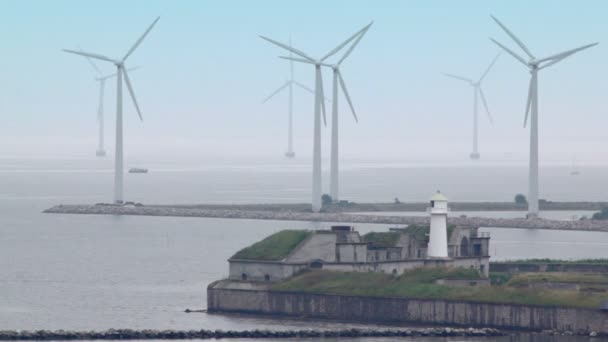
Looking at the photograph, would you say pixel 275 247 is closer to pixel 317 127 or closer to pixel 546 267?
pixel 546 267

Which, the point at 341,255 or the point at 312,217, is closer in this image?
the point at 341,255

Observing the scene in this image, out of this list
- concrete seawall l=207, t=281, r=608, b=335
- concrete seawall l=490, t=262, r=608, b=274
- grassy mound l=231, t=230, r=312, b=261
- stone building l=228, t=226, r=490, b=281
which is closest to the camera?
concrete seawall l=207, t=281, r=608, b=335

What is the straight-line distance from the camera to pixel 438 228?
278 ft

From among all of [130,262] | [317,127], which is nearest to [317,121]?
[317,127]

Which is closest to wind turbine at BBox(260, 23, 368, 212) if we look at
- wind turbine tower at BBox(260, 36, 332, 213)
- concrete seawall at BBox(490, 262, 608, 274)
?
wind turbine tower at BBox(260, 36, 332, 213)

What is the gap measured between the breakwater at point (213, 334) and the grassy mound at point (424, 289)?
7.21 feet

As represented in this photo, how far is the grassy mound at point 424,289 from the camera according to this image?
2847 inches

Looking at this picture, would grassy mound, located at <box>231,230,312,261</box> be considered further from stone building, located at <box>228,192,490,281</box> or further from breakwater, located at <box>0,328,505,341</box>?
breakwater, located at <box>0,328,505,341</box>

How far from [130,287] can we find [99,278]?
231 inches

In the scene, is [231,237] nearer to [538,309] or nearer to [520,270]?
[520,270]

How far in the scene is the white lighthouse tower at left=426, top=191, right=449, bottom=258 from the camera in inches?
3310

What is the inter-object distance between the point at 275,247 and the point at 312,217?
259ft

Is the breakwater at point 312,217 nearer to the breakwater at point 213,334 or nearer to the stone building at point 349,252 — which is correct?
the stone building at point 349,252

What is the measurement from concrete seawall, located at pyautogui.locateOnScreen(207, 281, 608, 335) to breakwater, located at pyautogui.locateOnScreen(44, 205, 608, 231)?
60884 mm
